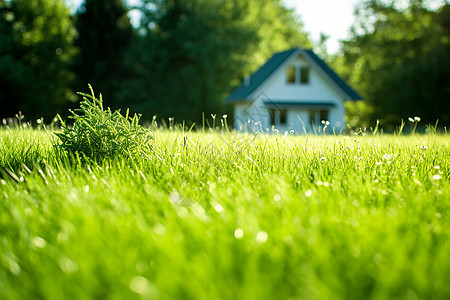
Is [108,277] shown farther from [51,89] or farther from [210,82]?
[51,89]

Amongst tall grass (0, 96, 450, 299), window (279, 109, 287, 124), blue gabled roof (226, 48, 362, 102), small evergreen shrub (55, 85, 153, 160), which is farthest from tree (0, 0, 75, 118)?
tall grass (0, 96, 450, 299)

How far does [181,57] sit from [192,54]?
7.01 feet

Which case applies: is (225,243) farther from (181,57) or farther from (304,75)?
(181,57)

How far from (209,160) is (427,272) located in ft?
8.77

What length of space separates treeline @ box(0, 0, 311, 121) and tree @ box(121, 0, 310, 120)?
0.26 ft

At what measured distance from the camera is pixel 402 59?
34.5 metres

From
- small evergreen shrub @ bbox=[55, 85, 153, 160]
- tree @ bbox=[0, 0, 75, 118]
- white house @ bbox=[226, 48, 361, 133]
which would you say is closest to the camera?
small evergreen shrub @ bbox=[55, 85, 153, 160]

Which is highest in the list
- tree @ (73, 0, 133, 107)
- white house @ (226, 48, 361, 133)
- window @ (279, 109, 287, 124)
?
tree @ (73, 0, 133, 107)

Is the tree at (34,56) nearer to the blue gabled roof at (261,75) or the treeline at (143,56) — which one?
the treeline at (143,56)

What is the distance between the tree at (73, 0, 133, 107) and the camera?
3316 cm

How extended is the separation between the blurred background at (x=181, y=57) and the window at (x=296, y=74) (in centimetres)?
683

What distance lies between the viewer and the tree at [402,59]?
3105cm

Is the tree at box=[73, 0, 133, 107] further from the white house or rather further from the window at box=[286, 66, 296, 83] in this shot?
the window at box=[286, 66, 296, 83]

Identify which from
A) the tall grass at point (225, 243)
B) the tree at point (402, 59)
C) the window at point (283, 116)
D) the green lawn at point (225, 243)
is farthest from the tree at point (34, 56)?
the green lawn at point (225, 243)
